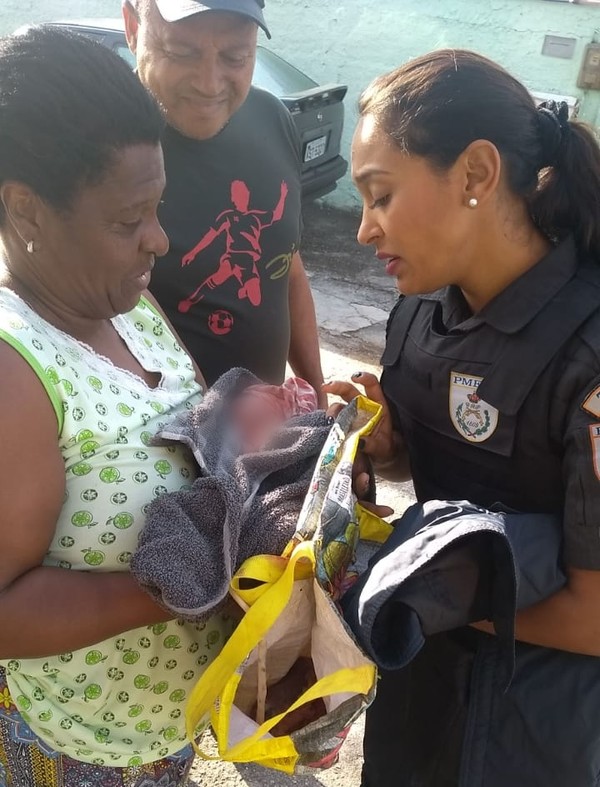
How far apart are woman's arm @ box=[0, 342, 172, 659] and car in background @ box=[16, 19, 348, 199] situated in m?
5.90

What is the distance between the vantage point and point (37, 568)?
4.23ft

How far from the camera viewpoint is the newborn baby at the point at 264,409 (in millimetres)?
1508

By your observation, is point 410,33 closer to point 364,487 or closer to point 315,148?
point 315,148

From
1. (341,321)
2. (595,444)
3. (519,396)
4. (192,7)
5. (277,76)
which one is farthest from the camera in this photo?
(277,76)

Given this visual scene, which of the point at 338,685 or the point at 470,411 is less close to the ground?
the point at 470,411

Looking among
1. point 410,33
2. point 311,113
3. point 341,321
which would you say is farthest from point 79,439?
point 410,33

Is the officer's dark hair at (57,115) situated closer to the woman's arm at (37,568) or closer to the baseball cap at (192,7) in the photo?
the woman's arm at (37,568)

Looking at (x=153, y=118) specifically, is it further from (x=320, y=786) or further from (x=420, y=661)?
(x=320, y=786)

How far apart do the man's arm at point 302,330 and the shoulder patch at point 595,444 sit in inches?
53.1

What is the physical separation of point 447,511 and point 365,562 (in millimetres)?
209

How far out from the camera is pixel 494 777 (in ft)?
4.99

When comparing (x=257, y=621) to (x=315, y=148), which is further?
(x=315, y=148)

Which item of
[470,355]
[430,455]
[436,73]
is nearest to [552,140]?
[436,73]

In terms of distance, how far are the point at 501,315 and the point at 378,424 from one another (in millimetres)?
402
